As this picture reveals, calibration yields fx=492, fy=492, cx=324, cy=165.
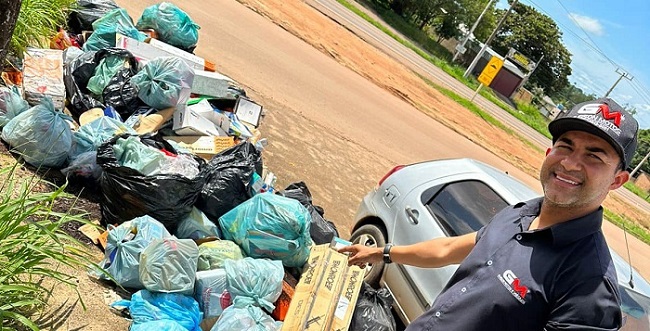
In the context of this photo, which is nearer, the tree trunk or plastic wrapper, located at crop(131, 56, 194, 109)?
the tree trunk

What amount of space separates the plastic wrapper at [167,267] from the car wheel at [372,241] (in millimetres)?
1620

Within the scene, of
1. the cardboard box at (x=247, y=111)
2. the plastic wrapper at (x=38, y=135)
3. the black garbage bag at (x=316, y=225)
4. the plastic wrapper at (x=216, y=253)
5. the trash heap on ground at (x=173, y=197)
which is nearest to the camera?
the trash heap on ground at (x=173, y=197)

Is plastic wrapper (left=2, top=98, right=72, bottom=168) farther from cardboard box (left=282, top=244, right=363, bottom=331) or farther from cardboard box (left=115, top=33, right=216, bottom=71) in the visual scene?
cardboard box (left=282, top=244, right=363, bottom=331)

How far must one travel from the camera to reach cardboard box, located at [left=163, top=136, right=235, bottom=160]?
460 centimetres

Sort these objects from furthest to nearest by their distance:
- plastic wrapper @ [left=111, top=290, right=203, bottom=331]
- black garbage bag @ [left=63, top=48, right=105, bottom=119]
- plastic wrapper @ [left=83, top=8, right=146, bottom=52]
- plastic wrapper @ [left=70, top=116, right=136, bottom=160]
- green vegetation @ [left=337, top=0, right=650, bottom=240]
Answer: green vegetation @ [left=337, top=0, right=650, bottom=240]
plastic wrapper @ [left=83, top=8, right=146, bottom=52]
black garbage bag @ [left=63, top=48, right=105, bottom=119]
plastic wrapper @ [left=70, top=116, right=136, bottom=160]
plastic wrapper @ [left=111, top=290, right=203, bottom=331]

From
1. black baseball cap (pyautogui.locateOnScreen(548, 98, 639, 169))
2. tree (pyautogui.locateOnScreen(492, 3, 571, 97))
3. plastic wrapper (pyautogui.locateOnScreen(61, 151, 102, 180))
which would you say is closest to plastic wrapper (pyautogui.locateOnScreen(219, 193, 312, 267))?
plastic wrapper (pyautogui.locateOnScreen(61, 151, 102, 180))

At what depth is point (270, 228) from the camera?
11.9 ft

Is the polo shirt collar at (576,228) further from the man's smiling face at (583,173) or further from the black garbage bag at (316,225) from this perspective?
the black garbage bag at (316,225)

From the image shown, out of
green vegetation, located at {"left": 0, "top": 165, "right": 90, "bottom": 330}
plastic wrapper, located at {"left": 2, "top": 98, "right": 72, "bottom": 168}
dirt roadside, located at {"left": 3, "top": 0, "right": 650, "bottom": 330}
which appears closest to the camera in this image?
green vegetation, located at {"left": 0, "top": 165, "right": 90, "bottom": 330}

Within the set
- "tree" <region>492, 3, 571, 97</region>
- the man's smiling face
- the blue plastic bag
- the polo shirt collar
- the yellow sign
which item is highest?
"tree" <region>492, 3, 571, 97</region>

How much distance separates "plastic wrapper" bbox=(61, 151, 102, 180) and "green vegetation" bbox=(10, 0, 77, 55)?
5.36 feet

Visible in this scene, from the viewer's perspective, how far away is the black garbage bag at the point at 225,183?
12.9 ft

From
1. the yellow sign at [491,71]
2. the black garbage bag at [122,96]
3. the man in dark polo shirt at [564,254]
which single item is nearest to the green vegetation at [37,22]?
the black garbage bag at [122,96]

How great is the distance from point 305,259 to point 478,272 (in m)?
2.11
